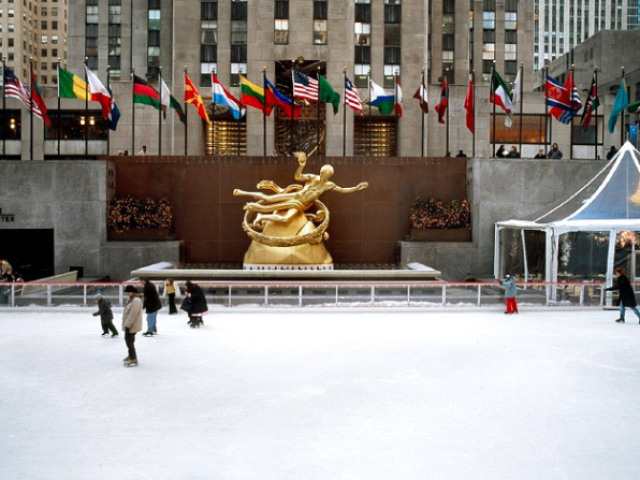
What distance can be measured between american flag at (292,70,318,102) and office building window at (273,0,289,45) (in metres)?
Answer: 17.8

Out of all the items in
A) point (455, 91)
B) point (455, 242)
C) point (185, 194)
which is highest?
point (455, 91)

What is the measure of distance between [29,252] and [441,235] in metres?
17.4

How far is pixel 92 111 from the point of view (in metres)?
45.0

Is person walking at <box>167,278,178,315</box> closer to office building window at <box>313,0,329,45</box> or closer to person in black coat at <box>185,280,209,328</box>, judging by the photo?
person in black coat at <box>185,280,209,328</box>

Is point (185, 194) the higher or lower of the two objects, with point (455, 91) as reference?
lower

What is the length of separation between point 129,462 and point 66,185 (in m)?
19.4

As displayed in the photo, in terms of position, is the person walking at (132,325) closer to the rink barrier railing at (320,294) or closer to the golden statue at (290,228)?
the rink barrier railing at (320,294)

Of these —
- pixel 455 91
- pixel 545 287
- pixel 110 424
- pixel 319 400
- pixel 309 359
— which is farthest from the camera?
pixel 455 91

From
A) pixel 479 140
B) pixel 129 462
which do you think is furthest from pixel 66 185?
pixel 479 140

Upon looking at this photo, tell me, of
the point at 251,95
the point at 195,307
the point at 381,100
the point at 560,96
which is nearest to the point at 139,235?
the point at 251,95

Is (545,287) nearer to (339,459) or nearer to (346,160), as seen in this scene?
(346,160)

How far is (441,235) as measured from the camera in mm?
24109

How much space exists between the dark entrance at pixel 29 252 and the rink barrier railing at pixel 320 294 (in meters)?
9.21

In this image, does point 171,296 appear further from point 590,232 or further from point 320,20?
point 320,20
